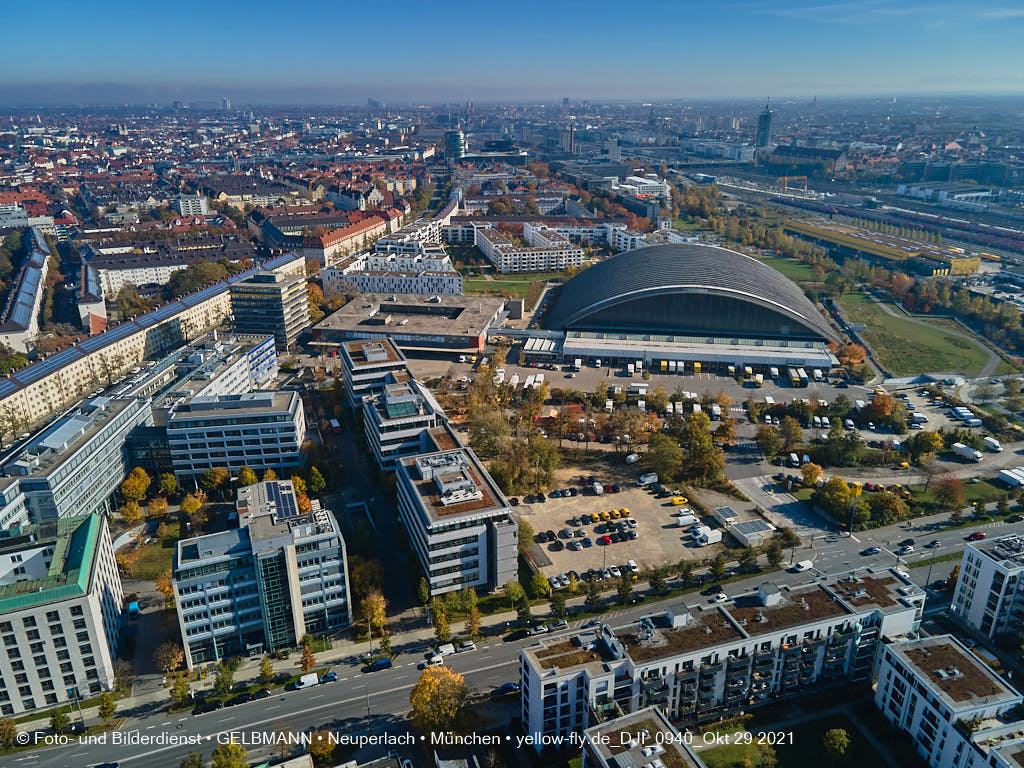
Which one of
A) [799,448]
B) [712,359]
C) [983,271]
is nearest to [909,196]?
[983,271]

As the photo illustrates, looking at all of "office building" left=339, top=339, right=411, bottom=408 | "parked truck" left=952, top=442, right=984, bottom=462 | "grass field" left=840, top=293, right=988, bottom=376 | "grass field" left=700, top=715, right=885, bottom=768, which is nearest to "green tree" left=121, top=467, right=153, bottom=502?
"office building" left=339, top=339, right=411, bottom=408

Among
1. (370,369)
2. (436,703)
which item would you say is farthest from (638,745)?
(370,369)

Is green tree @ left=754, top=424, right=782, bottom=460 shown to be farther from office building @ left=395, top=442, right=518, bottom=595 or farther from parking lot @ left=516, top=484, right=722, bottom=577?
office building @ left=395, top=442, right=518, bottom=595

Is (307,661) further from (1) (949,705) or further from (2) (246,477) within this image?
(1) (949,705)

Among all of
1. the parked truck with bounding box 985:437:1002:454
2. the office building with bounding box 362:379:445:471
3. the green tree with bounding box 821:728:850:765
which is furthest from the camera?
the parked truck with bounding box 985:437:1002:454

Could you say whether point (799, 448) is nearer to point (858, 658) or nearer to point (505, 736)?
point (858, 658)

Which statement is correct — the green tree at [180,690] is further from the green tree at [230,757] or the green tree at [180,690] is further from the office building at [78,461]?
the office building at [78,461]

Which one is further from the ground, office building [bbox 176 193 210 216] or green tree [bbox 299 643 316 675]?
office building [bbox 176 193 210 216]
